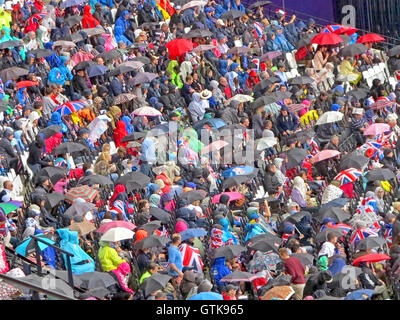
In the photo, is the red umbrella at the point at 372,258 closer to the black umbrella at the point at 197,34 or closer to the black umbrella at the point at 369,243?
the black umbrella at the point at 369,243

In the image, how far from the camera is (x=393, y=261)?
24.1m

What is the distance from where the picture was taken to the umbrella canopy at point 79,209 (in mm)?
26031

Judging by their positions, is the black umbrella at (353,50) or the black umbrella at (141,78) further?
the black umbrella at (353,50)

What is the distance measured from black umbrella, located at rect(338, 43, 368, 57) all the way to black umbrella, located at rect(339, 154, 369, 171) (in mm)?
7081

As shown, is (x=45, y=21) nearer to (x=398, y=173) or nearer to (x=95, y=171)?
(x=95, y=171)

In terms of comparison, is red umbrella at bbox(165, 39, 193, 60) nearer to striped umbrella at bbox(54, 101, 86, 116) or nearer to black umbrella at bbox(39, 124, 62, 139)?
striped umbrella at bbox(54, 101, 86, 116)

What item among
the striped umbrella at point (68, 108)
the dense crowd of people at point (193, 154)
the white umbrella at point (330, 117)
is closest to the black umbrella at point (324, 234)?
the dense crowd of people at point (193, 154)

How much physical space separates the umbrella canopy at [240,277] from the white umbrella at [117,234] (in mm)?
2387

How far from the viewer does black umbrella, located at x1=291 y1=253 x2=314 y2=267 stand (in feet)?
78.2

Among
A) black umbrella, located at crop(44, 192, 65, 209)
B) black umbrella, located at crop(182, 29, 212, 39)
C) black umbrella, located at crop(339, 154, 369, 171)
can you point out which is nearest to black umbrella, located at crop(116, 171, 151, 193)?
black umbrella, located at crop(44, 192, 65, 209)

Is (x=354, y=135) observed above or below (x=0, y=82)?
below

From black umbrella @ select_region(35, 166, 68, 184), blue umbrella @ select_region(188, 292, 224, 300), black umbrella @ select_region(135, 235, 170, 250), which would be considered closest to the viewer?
blue umbrella @ select_region(188, 292, 224, 300)

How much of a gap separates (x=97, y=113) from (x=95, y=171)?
3.41 meters

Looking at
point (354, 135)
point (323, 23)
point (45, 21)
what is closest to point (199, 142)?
point (354, 135)
